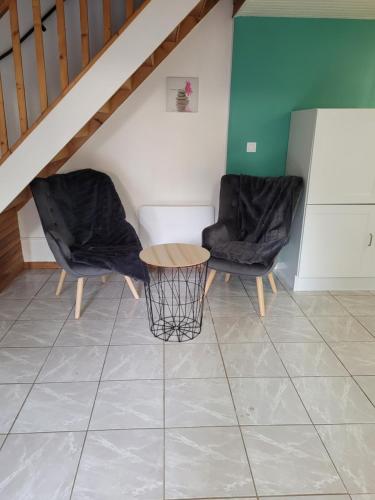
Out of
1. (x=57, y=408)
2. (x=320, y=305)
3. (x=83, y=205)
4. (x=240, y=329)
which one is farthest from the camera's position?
(x=83, y=205)

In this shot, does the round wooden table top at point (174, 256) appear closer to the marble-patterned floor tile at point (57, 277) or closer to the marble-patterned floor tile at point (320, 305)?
the marble-patterned floor tile at point (320, 305)

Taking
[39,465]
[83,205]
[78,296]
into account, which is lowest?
[39,465]

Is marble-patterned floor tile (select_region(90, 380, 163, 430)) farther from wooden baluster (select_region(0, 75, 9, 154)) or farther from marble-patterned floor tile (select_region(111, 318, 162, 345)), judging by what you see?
wooden baluster (select_region(0, 75, 9, 154))

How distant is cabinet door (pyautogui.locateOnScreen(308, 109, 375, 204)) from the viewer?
2666 millimetres

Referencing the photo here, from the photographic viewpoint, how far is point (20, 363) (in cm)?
211

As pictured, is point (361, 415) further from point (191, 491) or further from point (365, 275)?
point (365, 275)

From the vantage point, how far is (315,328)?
251cm

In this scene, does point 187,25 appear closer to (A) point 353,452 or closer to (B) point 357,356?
(B) point 357,356

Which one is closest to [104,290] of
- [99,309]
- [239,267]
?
[99,309]

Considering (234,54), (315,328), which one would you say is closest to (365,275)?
(315,328)

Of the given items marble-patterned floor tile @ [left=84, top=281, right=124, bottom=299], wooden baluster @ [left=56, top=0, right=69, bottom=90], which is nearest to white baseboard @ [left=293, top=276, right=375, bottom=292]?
marble-patterned floor tile @ [left=84, top=281, right=124, bottom=299]

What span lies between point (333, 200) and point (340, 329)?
975 millimetres

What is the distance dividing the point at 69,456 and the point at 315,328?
1.69 metres

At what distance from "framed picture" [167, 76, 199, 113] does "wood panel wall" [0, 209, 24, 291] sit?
164 centimetres
